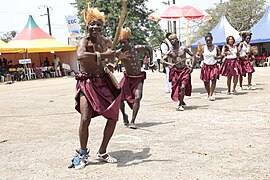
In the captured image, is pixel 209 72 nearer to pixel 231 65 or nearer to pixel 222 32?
pixel 231 65

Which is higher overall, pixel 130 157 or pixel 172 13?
pixel 172 13

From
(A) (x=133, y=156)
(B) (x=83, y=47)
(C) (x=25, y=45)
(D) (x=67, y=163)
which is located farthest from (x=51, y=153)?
(C) (x=25, y=45)

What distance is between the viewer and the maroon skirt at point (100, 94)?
13.6 ft

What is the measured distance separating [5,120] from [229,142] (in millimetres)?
5127

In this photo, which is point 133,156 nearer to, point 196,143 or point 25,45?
point 196,143

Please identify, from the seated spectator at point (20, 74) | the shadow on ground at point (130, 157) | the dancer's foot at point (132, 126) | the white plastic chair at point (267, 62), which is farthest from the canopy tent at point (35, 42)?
the shadow on ground at point (130, 157)

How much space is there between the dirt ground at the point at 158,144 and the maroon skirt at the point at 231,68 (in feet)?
6.71

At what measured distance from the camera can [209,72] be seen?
30.2 feet

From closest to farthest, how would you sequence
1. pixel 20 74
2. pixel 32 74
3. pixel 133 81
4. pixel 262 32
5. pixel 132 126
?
pixel 132 126, pixel 133 81, pixel 262 32, pixel 20 74, pixel 32 74

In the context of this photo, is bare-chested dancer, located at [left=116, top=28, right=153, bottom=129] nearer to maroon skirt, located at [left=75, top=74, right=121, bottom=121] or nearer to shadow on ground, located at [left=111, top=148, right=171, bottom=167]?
shadow on ground, located at [left=111, top=148, right=171, bottom=167]

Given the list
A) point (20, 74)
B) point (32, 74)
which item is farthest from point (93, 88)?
point (32, 74)

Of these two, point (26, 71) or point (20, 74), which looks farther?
point (26, 71)

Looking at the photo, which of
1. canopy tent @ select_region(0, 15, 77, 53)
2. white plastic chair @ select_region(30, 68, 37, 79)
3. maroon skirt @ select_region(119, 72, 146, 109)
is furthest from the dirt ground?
white plastic chair @ select_region(30, 68, 37, 79)

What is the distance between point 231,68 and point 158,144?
6.07 meters
